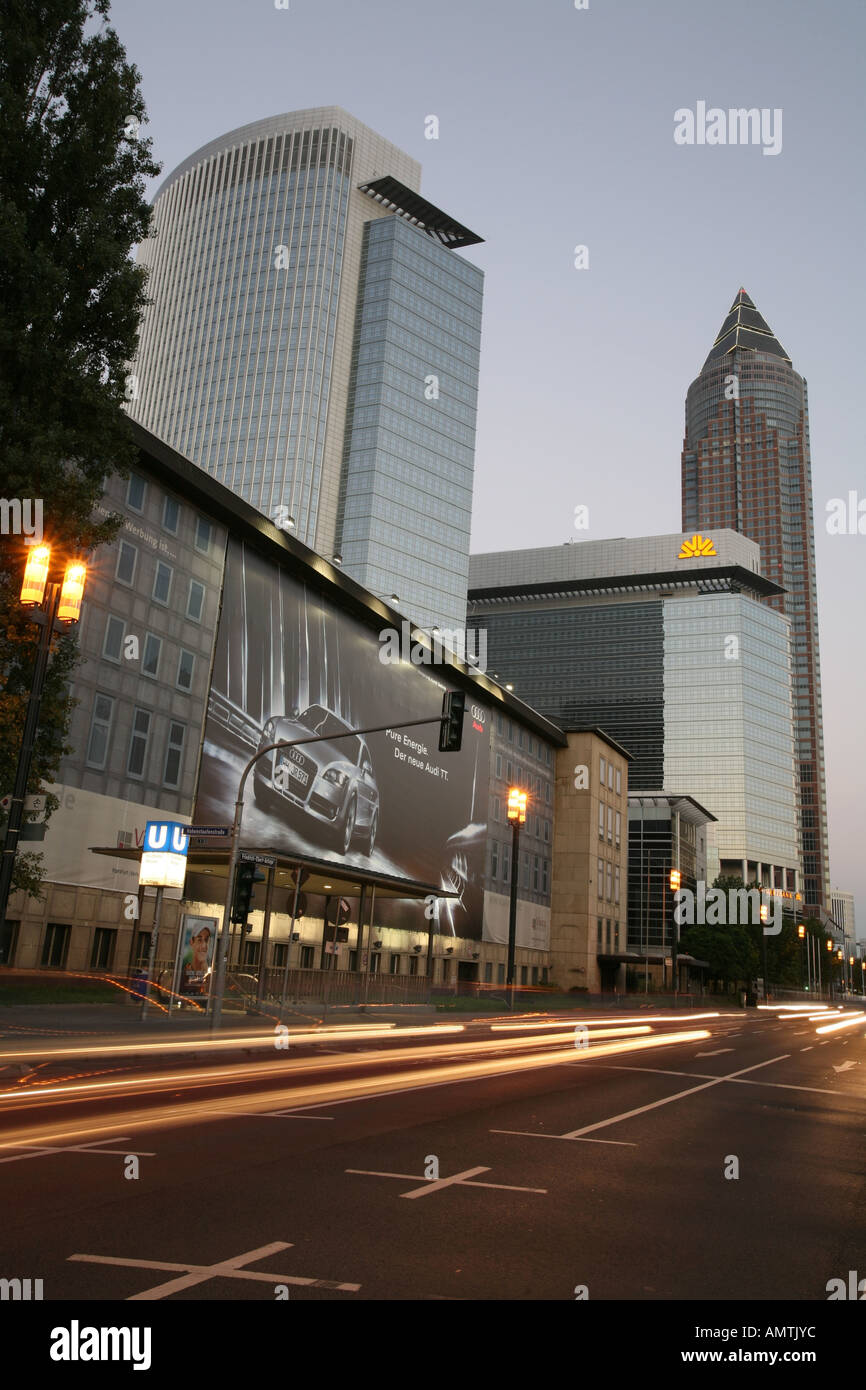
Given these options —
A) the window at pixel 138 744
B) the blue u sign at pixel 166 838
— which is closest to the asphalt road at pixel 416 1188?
the blue u sign at pixel 166 838

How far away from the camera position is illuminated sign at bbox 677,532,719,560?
198125mm

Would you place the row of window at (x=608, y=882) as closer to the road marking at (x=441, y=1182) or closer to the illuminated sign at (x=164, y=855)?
the illuminated sign at (x=164, y=855)

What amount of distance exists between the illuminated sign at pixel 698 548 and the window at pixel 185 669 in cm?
16900

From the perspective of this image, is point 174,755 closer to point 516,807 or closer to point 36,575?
point 516,807

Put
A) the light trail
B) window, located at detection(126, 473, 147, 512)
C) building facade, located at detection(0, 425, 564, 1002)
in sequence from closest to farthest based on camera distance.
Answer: the light trail
building facade, located at detection(0, 425, 564, 1002)
window, located at detection(126, 473, 147, 512)

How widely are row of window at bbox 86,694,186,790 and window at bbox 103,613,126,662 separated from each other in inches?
60.6

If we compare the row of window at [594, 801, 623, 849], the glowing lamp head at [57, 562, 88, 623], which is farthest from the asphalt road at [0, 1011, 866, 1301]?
the row of window at [594, 801, 623, 849]

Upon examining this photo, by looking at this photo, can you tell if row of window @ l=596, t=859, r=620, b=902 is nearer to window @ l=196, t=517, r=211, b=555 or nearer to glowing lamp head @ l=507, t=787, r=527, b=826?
glowing lamp head @ l=507, t=787, r=527, b=826

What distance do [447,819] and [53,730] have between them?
3853 centimetres

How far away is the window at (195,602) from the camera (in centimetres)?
4222

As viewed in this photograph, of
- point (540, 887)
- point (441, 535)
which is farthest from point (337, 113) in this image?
point (540, 887)
